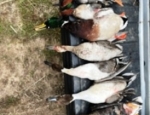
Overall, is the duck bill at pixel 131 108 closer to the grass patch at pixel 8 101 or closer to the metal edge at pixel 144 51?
the metal edge at pixel 144 51

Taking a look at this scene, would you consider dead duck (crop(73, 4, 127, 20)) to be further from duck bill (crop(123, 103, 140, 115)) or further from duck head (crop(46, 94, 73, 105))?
duck bill (crop(123, 103, 140, 115))

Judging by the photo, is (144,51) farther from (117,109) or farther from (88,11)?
(88,11)

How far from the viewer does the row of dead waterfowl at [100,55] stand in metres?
1.90

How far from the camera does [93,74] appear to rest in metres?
1.96

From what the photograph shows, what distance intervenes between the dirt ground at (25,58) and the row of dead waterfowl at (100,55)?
12 cm

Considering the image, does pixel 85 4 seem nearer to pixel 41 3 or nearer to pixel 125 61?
pixel 41 3

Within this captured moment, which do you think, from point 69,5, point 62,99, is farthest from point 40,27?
point 62,99

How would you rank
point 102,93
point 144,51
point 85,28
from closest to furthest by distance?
point 85,28
point 102,93
point 144,51

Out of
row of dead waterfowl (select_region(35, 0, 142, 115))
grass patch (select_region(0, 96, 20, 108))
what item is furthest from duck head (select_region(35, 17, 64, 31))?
grass patch (select_region(0, 96, 20, 108))

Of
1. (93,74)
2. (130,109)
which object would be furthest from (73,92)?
(130,109)

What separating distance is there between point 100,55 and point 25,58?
1.50ft

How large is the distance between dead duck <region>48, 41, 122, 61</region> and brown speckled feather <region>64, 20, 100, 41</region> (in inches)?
2.2

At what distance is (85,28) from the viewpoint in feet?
6.18

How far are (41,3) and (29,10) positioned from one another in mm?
84
